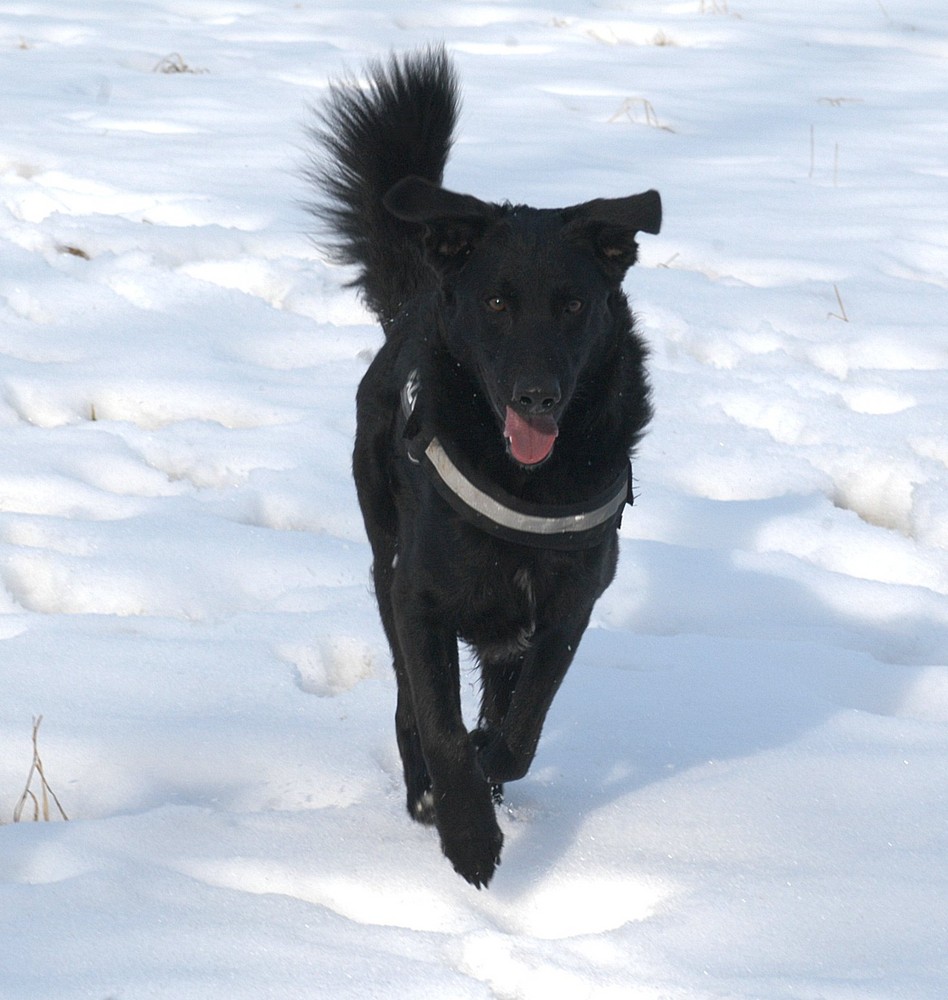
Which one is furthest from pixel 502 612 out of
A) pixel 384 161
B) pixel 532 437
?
pixel 384 161

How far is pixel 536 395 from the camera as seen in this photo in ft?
7.40

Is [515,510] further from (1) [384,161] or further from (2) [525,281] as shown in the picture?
(1) [384,161]

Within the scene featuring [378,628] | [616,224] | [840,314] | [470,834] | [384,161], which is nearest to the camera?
[470,834]

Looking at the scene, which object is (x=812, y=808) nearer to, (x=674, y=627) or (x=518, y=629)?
(x=518, y=629)

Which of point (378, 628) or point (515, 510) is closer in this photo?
point (515, 510)

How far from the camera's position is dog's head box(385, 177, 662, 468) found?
7.72 ft

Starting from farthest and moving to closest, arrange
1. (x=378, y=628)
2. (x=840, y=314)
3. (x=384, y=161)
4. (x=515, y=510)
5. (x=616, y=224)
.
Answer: (x=840, y=314)
(x=378, y=628)
(x=384, y=161)
(x=616, y=224)
(x=515, y=510)

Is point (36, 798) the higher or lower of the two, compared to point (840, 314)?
higher

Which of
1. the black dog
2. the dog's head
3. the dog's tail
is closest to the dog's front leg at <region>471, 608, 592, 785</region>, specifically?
the black dog

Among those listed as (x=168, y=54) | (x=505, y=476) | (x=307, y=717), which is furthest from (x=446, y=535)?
(x=168, y=54)

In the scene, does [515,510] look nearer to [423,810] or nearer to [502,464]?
[502,464]

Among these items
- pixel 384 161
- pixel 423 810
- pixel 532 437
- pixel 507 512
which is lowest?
pixel 423 810

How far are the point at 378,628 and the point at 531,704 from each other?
740 mm

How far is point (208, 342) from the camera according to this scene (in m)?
4.70
